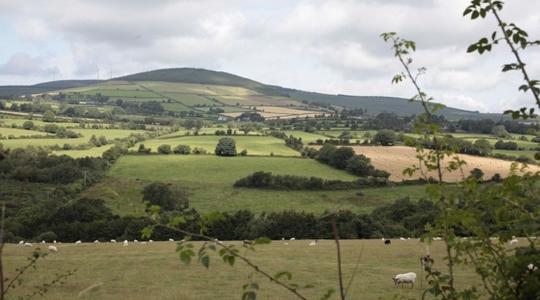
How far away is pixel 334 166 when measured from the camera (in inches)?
3381

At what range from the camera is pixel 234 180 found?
79.6 metres

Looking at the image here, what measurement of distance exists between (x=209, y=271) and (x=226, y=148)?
243 ft

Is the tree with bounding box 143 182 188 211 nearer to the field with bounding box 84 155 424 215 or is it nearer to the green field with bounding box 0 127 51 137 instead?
the field with bounding box 84 155 424 215

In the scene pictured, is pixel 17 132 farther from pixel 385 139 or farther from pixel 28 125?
pixel 385 139

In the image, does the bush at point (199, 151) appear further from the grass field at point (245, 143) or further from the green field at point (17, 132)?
the green field at point (17, 132)

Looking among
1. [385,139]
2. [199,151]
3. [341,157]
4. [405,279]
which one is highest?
[385,139]

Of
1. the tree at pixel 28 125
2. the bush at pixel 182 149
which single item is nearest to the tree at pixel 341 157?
the bush at pixel 182 149

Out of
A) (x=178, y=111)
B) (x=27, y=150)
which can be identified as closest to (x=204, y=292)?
(x=27, y=150)

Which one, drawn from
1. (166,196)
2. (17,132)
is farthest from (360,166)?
(17,132)

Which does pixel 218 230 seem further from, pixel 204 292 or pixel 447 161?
pixel 447 161

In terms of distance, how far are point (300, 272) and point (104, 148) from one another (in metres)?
84.1

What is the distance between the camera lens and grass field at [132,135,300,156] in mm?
98062

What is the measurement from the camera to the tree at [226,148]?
3819 inches

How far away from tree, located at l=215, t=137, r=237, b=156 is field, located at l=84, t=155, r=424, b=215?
327cm
